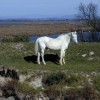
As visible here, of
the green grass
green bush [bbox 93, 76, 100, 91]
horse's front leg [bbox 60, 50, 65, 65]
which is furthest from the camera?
horse's front leg [bbox 60, 50, 65, 65]

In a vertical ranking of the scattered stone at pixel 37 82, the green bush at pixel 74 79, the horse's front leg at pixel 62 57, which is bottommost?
the scattered stone at pixel 37 82

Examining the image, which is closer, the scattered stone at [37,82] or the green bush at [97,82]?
the green bush at [97,82]

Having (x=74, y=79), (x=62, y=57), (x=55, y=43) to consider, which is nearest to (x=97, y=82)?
(x=74, y=79)

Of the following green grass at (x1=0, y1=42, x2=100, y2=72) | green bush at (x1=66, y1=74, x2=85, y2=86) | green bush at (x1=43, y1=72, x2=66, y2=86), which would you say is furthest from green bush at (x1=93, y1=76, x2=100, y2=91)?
green bush at (x1=43, y1=72, x2=66, y2=86)

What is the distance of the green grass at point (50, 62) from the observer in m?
21.9

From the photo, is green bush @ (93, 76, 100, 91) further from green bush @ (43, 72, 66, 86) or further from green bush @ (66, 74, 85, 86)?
green bush @ (43, 72, 66, 86)

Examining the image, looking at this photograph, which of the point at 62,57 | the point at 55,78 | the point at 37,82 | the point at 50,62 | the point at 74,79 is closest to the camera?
the point at 55,78

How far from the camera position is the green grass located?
71.7 feet

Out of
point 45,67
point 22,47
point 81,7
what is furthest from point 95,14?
point 45,67

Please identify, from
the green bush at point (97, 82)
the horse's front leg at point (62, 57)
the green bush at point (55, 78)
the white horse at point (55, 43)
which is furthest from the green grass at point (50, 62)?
the green bush at point (55, 78)

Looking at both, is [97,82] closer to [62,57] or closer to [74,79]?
[74,79]

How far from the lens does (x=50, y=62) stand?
940 inches

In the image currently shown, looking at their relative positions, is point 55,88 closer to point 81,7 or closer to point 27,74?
point 27,74

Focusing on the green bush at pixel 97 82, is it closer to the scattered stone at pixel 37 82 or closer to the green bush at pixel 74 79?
the green bush at pixel 74 79
